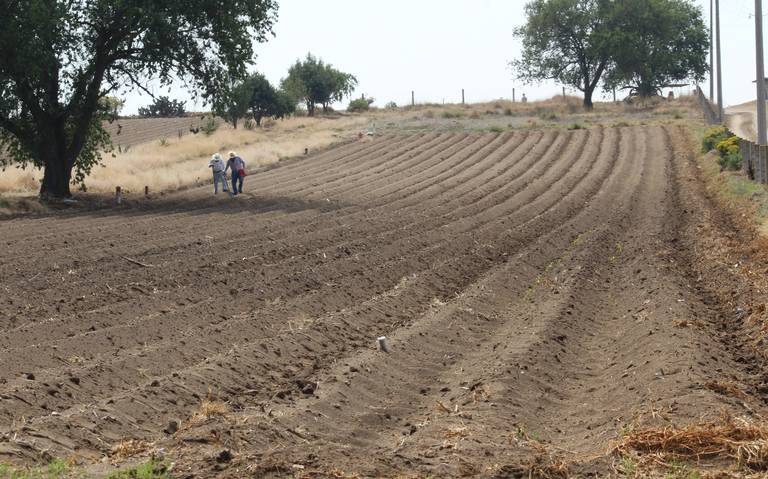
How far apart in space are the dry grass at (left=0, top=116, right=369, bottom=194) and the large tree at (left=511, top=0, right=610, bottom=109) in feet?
65.5

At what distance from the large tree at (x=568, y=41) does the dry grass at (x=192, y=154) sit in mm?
19961

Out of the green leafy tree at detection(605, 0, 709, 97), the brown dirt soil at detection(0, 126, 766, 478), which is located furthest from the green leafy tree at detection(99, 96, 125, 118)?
the green leafy tree at detection(605, 0, 709, 97)

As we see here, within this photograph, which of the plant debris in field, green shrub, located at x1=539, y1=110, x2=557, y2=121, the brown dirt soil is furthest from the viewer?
green shrub, located at x1=539, y1=110, x2=557, y2=121

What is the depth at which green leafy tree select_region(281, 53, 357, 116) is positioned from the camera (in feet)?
289

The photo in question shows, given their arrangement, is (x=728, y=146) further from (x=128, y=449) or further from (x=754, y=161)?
(x=128, y=449)

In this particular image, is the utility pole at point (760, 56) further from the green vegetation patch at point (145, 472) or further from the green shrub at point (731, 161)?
the green vegetation patch at point (145, 472)

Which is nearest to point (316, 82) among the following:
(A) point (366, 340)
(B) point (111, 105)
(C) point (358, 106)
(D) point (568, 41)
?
(C) point (358, 106)

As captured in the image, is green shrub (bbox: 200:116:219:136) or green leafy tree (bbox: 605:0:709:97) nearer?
green shrub (bbox: 200:116:219:136)

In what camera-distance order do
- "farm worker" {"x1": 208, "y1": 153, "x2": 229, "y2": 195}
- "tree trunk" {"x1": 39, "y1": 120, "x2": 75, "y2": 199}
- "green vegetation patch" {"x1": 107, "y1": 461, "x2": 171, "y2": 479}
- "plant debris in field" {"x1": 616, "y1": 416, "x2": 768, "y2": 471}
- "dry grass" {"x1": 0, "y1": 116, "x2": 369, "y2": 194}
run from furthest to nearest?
"dry grass" {"x1": 0, "y1": 116, "x2": 369, "y2": 194} < "farm worker" {"x1": 208, "y1": 153, "x2": 229, "y2": 195} < "tree trunk" {"x1": 39, "y1": 120, "x2": 75, "y2": 199} < "plant debris in field" {"x1": 616, "y1": 416, "x2": 768, "y2": 471} < "green vegetation patch" {"x1": 107, "y1": 461, "x2": 171, "y2": 479}

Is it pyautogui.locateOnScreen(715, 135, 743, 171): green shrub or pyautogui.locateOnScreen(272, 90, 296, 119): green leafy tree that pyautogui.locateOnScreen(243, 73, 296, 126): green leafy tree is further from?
pyautogui.locateOnScreen(715, 135, 743, 171): green shrub

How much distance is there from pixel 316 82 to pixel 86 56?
190 feet

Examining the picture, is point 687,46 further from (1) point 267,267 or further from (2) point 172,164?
(1) point 267,267

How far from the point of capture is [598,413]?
887cm

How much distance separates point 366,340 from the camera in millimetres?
12094
